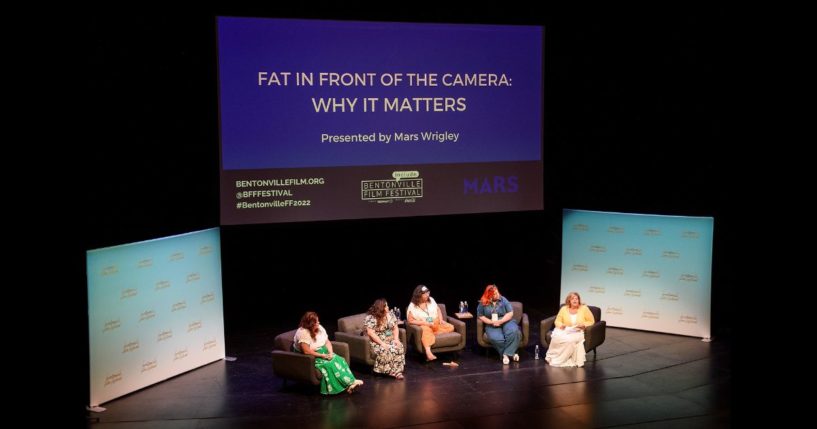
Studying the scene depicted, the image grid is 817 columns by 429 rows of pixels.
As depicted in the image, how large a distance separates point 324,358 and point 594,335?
10.5 ft

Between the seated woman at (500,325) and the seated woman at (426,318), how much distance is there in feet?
1.49

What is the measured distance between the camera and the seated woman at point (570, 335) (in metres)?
9.95

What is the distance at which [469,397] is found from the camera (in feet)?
29.2

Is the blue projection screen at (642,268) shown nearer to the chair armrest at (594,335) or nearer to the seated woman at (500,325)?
the chair armrest at (594,335)

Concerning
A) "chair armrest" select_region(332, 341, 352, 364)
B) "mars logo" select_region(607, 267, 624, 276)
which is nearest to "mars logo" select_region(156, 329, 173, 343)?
"chair armrest" select_region(332, 341, 352, 364)

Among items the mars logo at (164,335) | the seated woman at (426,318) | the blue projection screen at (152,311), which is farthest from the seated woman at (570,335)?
the mars logo at (164,335)

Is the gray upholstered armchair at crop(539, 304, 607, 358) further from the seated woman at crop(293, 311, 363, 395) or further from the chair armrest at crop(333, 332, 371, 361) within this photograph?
the seated woman at crop(293, 311, 363, 395)

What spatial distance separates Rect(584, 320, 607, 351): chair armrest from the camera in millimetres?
10023

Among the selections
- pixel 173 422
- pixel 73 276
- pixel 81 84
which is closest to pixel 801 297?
pixel 173 422

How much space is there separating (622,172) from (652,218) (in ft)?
3.25

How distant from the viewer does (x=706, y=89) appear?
11.1 meters

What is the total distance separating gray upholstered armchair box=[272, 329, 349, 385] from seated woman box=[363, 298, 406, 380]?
0.38m

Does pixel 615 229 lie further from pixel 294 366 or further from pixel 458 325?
pixel 294 366

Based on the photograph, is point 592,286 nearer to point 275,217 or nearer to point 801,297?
point 275,217
